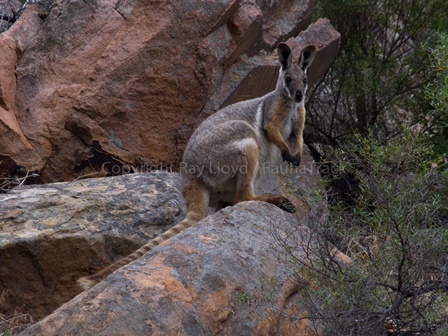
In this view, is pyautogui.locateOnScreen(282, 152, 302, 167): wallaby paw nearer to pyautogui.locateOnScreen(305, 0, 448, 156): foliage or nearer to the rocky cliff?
the rocky cliff

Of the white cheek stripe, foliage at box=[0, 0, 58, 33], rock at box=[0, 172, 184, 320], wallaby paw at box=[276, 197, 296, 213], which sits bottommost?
rock at box=[0, 172, 184, 320]

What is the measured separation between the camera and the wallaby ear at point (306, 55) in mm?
7816

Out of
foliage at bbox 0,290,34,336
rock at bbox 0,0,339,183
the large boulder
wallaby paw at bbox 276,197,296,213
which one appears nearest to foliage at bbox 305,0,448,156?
rock at bbox 0,0,339,183

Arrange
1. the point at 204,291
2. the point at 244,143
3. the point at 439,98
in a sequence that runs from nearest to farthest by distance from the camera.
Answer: the point at 204,291 < the point at 439,98 < the point at 244,143

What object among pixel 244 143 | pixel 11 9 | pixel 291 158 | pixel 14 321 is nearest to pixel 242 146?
pixel 244 143

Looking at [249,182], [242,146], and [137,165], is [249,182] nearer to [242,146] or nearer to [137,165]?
[242,146]

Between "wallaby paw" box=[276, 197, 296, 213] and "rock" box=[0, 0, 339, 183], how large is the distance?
8.35ft

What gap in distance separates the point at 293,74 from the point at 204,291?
3.40 m

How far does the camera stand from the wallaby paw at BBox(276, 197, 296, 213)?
6660 millimetres

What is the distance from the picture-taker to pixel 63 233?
6.56 m

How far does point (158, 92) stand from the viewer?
8906 millimetres

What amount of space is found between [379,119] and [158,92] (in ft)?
12.5

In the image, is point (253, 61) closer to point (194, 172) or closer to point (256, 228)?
point (194, 172)

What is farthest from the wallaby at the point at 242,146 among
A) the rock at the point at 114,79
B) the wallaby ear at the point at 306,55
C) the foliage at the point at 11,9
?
the foliage at the point at 11,9
